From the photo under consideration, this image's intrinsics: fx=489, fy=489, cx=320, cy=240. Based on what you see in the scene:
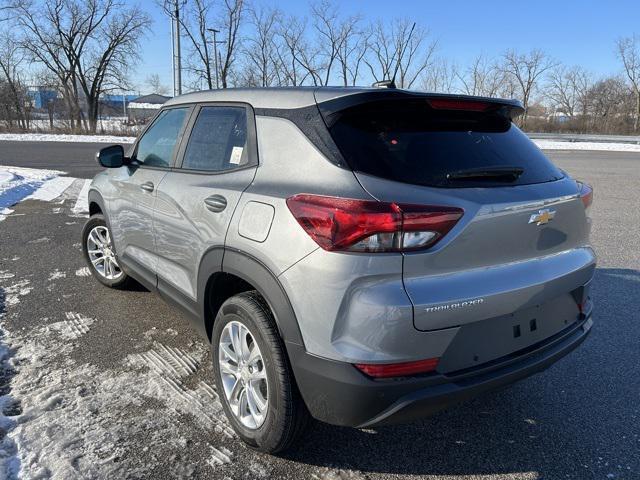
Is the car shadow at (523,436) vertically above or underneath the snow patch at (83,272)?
underneath

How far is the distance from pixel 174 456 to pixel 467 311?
61.6 inches

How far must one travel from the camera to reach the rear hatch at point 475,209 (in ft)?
6.42

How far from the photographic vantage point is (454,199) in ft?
6.53

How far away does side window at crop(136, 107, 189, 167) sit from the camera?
11.2 feet

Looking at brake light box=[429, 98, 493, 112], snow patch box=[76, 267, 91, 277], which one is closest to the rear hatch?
brake light box=[429, 98, 493, 112]

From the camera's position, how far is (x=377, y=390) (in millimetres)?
1920

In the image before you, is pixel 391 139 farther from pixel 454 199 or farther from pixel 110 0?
pixel 110 0

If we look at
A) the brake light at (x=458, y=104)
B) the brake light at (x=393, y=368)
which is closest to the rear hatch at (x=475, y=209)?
the brake light at (x=458, y=104)

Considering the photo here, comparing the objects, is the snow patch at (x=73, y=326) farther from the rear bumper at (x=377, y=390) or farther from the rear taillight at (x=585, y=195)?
the rear taillight at (x=585, y=195)

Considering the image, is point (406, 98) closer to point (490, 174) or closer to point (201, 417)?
point (490, 174)

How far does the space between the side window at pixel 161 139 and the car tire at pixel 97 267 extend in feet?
2.97

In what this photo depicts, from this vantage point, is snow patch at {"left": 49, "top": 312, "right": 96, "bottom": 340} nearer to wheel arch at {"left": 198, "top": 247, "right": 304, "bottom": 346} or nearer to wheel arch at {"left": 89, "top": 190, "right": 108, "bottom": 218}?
wheel arch at {"left": 89, "top": 190, "right": 108, "bottom": 218}

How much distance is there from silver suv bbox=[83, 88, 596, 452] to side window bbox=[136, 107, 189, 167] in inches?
28.0

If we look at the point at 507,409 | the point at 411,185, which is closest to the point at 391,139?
the point at 411,185
